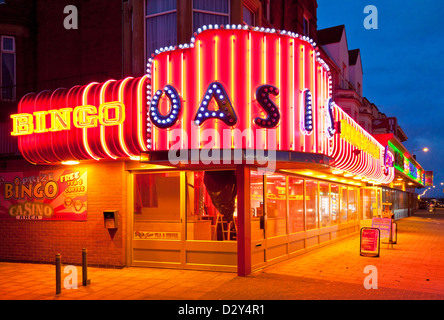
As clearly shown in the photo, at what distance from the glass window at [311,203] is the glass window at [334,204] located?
2521 mm

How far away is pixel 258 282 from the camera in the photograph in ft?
32.7

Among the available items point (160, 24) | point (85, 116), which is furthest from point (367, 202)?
point (85, 116)

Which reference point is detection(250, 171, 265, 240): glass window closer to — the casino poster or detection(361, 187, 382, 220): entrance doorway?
the casino poster

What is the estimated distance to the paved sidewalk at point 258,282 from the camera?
28.9 ft

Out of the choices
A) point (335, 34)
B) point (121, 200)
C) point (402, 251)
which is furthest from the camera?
point (335, 34)

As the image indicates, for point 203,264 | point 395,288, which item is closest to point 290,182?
point 203,264

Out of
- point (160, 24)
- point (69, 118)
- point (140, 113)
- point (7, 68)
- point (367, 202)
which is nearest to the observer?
point (140, 113)

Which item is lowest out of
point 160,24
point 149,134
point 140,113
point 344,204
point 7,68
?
point 344,204

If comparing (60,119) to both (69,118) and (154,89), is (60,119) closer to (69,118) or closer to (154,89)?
(69,118)

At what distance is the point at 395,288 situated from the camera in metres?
9.56

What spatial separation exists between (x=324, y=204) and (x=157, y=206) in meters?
8.44

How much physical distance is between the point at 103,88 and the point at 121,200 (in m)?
3.00

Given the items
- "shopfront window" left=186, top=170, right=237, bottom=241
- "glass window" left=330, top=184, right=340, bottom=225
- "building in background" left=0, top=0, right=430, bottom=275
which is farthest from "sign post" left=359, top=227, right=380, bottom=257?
"shopfront window" left=186, top=170, right=237, bottom=241
